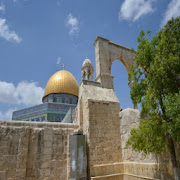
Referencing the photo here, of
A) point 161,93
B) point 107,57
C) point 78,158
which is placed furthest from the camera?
point 107,57

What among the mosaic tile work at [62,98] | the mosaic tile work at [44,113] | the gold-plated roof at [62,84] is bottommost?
the mosaic tile work at [44,113]

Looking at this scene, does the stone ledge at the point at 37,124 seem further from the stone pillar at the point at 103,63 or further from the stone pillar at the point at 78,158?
the stone pillar at the point at 103,63

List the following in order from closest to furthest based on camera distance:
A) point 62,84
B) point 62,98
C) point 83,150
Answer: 1. point 83,150
2. point 62,98
3. point 62,84

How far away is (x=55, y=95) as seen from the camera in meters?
27.7

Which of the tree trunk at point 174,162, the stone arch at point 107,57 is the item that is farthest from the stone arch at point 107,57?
the tree trunk at point 174,162

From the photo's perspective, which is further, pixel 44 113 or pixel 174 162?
pixel 44 113

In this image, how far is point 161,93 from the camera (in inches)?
143

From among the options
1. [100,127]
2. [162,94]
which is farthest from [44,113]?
[162,94]

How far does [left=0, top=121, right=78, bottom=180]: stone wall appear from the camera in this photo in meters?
4.62

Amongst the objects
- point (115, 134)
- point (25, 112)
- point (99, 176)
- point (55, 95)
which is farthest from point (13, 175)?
point (55, 95)

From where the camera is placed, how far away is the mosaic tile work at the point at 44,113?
22.6 m

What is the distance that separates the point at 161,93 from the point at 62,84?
83.9 ft

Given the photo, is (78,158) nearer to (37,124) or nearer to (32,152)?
(32,152)

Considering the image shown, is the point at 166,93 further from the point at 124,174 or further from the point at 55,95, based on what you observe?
the point at 55,95
